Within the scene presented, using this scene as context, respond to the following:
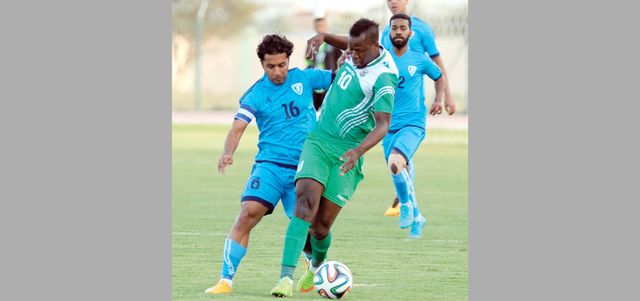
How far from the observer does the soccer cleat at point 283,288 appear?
5707 mm

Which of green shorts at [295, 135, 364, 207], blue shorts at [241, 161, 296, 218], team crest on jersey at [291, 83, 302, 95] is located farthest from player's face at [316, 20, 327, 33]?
green shorts at [295, 135, 364, 207]

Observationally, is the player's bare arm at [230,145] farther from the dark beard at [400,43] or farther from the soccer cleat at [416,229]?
the soccer cleat at [416,229]

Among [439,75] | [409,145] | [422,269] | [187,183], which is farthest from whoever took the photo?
[187,183]

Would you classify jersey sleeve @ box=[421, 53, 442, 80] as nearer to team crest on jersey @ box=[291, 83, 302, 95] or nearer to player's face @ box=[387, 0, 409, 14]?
player's face @ box=[387, 0, 409, 14]

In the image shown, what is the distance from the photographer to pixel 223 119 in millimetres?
29766

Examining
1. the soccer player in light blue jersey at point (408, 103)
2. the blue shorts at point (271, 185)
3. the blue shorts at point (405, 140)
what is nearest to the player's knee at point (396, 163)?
the blue shorts at point (405, 140)

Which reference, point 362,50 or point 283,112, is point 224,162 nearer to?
point 283,112

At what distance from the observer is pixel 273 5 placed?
45438mm

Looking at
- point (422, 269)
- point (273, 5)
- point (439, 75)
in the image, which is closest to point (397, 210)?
point (439, 75)

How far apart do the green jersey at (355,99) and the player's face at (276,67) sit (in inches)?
16.0

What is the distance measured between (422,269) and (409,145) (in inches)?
66.3

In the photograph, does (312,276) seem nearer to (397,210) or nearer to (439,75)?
(439,75)

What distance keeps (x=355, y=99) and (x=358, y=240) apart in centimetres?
278

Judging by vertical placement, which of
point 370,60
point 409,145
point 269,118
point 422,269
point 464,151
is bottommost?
point 464,151
